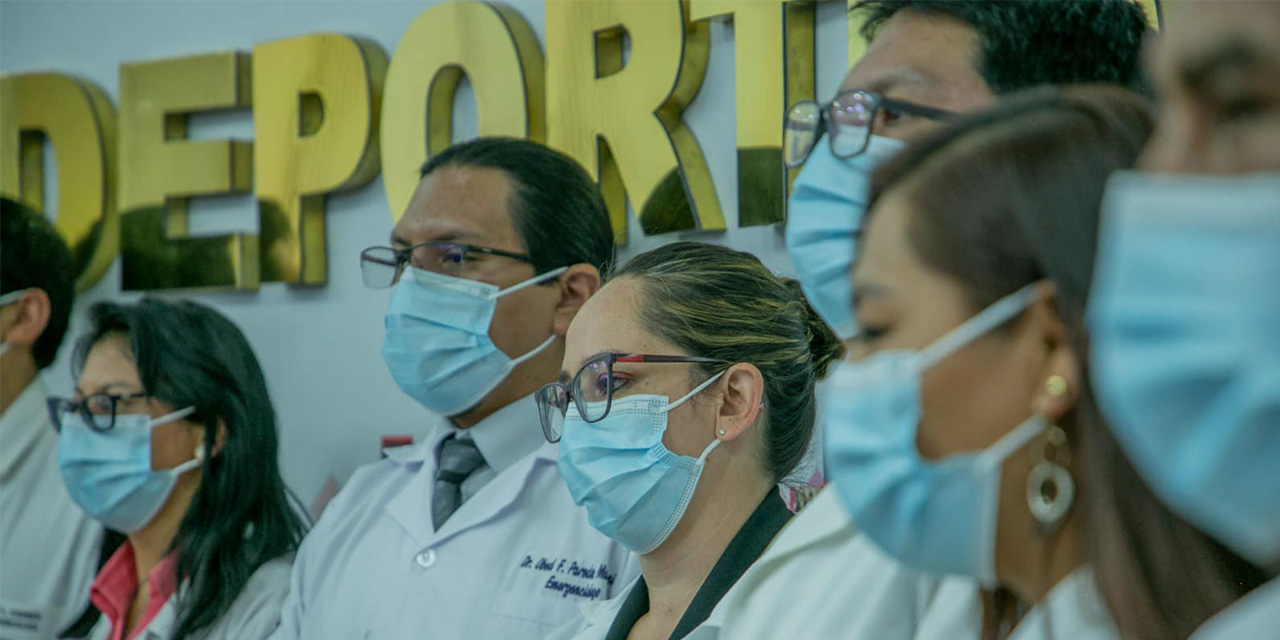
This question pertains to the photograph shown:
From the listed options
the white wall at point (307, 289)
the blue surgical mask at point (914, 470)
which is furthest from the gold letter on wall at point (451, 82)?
the blue surgical mask at point (914, 470)

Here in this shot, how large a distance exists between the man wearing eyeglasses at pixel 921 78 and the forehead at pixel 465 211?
962 mm

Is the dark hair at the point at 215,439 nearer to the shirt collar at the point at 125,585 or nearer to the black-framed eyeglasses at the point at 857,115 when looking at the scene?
the shirt collar at the point at 125,585

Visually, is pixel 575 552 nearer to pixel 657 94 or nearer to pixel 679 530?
pixel 679 530

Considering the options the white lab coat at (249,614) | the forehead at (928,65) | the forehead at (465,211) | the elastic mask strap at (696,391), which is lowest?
the white lab coat at (249,614)

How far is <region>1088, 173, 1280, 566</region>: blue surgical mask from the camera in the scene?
0.77m

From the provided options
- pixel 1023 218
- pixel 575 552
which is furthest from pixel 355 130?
pixel 1023 218

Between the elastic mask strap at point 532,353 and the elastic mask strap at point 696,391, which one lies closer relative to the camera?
the elastic mask strap at point 696,391

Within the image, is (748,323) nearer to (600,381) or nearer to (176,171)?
(600,381)

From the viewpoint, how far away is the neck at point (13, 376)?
3.75 meters

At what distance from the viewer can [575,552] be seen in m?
2.47

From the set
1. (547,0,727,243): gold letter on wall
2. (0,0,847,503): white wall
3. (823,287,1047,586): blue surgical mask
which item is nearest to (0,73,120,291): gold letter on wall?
(0,0,847,503): white wall

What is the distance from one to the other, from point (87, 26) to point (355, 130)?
130cm

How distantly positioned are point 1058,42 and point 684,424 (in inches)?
31.3

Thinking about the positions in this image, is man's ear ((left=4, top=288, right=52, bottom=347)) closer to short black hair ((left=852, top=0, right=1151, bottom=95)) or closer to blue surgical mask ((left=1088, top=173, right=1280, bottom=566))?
short black hair ((left=852, top=0, right=1151, bottom=95))
